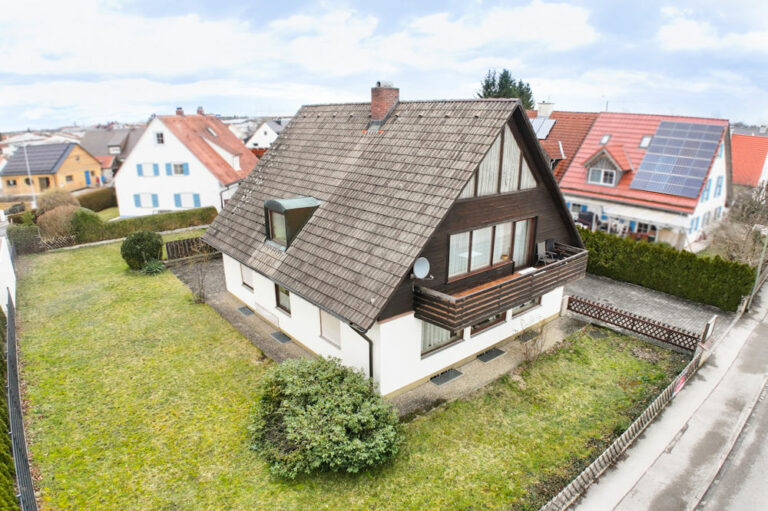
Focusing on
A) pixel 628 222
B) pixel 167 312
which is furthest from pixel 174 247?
pixel 628 222

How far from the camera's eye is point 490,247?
15289 mm

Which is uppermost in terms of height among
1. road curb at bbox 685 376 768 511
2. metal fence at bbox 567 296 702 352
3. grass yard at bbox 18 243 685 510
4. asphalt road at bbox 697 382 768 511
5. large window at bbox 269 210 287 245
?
large window at bbox 269 210 287 245

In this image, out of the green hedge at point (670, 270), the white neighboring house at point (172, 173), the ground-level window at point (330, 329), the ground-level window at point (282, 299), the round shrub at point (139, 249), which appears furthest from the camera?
the white neighboring house at point (172, 173)

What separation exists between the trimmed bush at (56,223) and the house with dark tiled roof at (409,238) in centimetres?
1661

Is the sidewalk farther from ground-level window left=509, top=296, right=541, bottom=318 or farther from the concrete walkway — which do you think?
ground-level window left=509, top=296, right=541, bottom=318

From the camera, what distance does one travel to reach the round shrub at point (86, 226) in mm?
29266

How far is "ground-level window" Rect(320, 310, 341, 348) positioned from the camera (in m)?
14.5

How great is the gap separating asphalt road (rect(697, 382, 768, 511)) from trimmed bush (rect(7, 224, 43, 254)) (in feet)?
114

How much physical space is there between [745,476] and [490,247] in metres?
8.92

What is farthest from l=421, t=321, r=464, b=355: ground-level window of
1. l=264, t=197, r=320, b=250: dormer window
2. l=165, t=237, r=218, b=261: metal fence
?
l=165, t=237, r=218, b=261: metal fence

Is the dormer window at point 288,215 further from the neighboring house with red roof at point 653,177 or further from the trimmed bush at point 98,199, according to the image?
the trimmed bush at point 98,199

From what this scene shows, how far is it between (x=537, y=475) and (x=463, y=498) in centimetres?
207

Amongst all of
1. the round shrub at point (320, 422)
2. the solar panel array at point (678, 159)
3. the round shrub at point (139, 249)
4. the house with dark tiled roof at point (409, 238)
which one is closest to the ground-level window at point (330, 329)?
the house with dark tiled roof at point (409, 238)

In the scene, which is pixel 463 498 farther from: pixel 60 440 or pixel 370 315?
pixel 60 440
